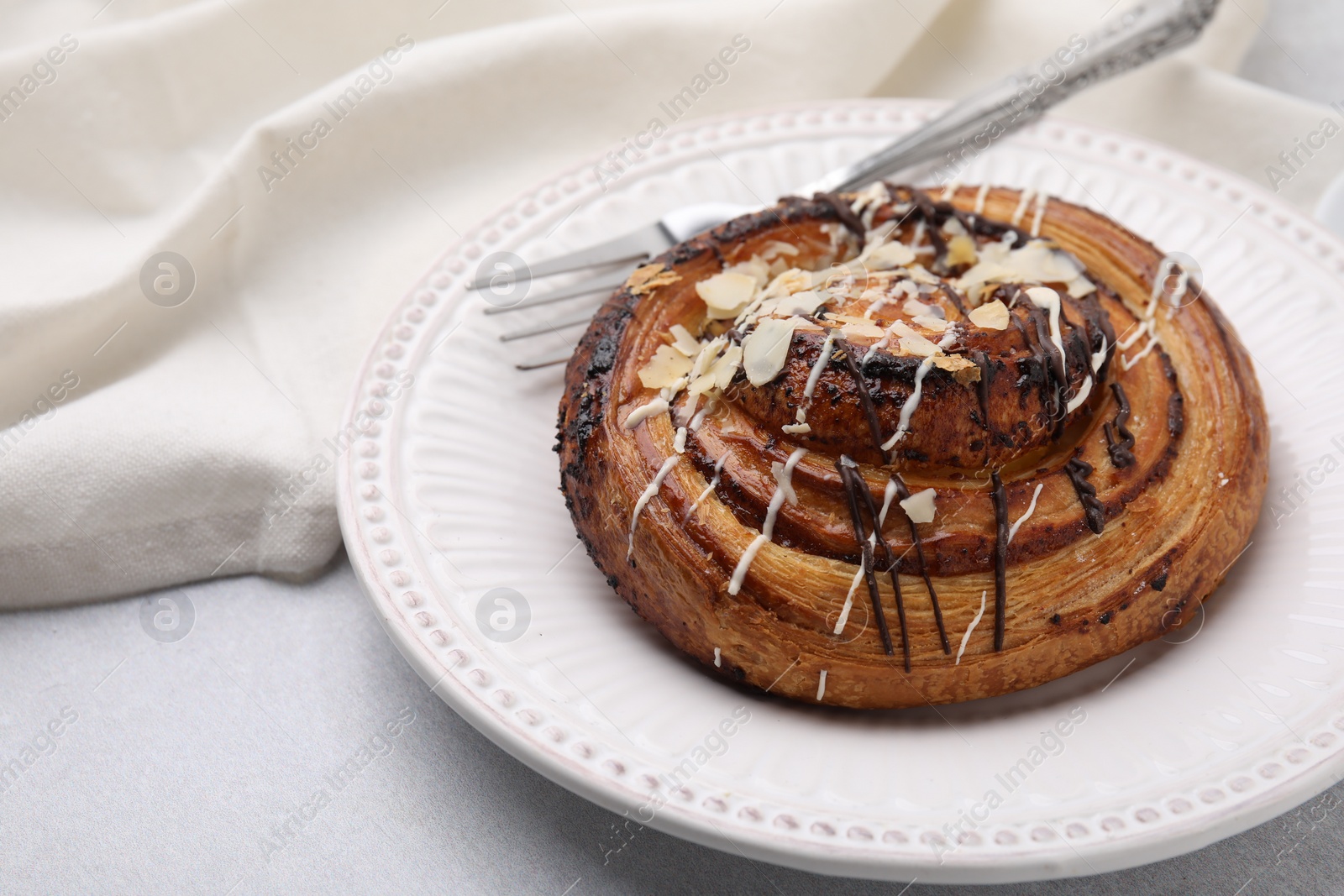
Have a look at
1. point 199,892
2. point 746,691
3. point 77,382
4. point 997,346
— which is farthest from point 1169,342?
point 77,382

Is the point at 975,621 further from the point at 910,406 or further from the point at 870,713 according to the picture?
the point at 910,406

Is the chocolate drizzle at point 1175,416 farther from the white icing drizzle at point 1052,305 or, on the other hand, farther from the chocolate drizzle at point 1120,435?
the white icing drizzle at point 1052,305

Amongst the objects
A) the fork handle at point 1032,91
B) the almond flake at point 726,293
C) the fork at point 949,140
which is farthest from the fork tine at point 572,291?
the fork handle at point 1032,91

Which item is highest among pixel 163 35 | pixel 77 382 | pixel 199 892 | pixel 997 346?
pixel 997 346

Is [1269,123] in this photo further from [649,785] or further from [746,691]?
[649,785]

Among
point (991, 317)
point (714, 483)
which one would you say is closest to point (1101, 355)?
point (991, 317)

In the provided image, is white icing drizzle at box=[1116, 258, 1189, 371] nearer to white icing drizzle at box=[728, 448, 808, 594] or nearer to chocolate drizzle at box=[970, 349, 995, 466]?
chocolate drizzle at box=[970, 349, 995, 466]
